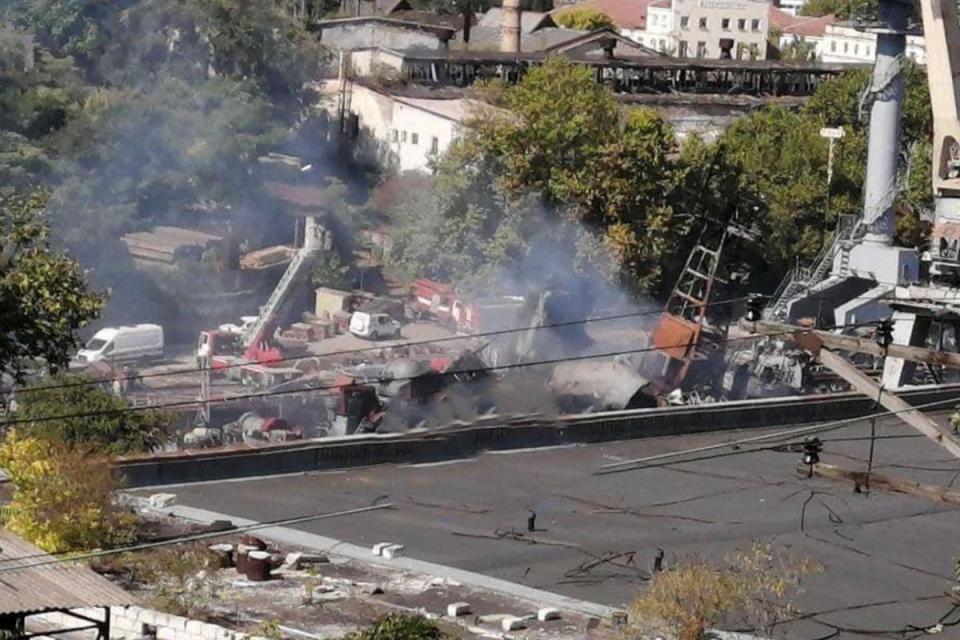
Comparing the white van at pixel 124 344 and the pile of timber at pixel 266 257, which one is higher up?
the pile of timber at pixel 266 257

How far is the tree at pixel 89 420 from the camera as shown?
23578 mm

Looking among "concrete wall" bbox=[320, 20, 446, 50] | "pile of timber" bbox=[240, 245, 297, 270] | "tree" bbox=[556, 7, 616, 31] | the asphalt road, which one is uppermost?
"tree" bbox=[556, 7, 616, 31]

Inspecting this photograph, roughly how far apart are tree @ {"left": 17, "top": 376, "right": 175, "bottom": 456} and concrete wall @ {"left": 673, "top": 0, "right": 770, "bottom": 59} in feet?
197

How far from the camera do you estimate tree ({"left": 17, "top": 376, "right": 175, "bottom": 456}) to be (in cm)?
2358

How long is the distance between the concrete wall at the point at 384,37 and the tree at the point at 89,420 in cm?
4145

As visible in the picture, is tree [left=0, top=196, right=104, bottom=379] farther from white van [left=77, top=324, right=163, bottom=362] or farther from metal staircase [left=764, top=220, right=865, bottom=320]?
metal staircase [left=764, top=220, right=865, bottom=320]

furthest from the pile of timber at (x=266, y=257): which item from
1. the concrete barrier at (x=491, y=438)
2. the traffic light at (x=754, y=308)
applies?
the traffic light at (x=754, y=308)

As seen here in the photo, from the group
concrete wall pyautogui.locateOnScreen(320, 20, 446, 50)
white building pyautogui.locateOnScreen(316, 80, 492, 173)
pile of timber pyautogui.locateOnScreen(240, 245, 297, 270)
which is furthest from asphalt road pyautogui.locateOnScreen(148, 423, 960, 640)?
concrete wall pyautogui.locateOnScreen(320, 20, 446, 50)

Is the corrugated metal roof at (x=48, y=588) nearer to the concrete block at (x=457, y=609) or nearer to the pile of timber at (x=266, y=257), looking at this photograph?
the concrete block at (x=457, y=609)

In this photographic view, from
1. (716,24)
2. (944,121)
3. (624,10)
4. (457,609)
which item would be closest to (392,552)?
(457,609)

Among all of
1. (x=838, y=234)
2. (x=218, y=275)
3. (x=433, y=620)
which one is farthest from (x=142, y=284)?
(x=433, y=620)

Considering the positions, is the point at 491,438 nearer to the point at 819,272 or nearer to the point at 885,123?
the point at 885,123

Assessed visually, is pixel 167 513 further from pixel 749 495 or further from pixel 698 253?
pixel 698 253

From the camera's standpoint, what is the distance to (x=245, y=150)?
4909cm
